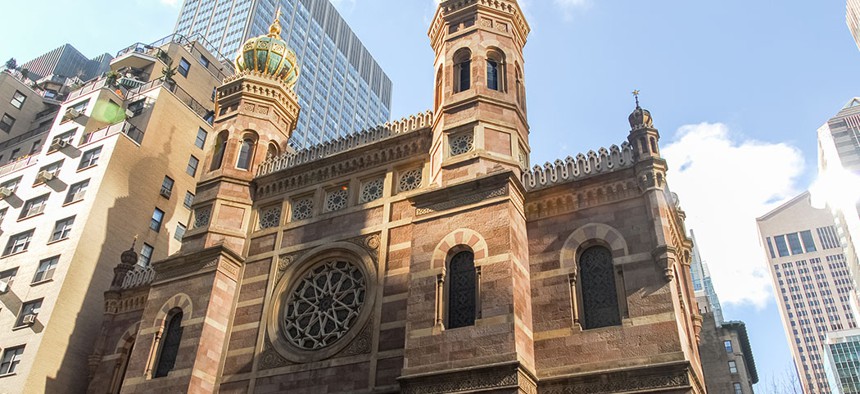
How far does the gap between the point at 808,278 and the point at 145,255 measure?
521 feet

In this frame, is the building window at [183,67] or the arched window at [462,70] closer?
the arched window at [462,70]

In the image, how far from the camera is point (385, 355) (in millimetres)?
16781

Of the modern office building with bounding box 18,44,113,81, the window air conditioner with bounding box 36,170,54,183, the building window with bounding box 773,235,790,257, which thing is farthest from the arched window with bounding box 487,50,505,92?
the building window with bounding box 773,235,790,257

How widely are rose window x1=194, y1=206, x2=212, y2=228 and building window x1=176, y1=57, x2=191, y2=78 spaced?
21921 millimetres

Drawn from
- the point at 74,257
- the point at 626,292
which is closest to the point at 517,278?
the point at 626,292

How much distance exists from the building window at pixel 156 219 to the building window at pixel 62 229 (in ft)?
10.7

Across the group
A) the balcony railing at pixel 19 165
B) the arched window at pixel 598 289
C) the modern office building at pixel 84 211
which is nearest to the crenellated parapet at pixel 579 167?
the arched window at pixel 598 289

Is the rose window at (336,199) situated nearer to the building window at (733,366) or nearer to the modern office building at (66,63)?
the building window at (733,366)

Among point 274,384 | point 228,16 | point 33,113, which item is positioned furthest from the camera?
point 228,16

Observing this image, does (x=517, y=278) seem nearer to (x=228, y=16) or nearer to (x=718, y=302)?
(x=228, y=16)

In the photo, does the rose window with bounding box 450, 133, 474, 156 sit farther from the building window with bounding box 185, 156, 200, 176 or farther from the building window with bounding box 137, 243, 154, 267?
the building window with bounding box 185, 156, 200, 176

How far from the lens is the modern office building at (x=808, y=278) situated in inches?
5684

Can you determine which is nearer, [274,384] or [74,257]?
[274,384]

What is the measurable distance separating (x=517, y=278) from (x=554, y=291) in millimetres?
1197
